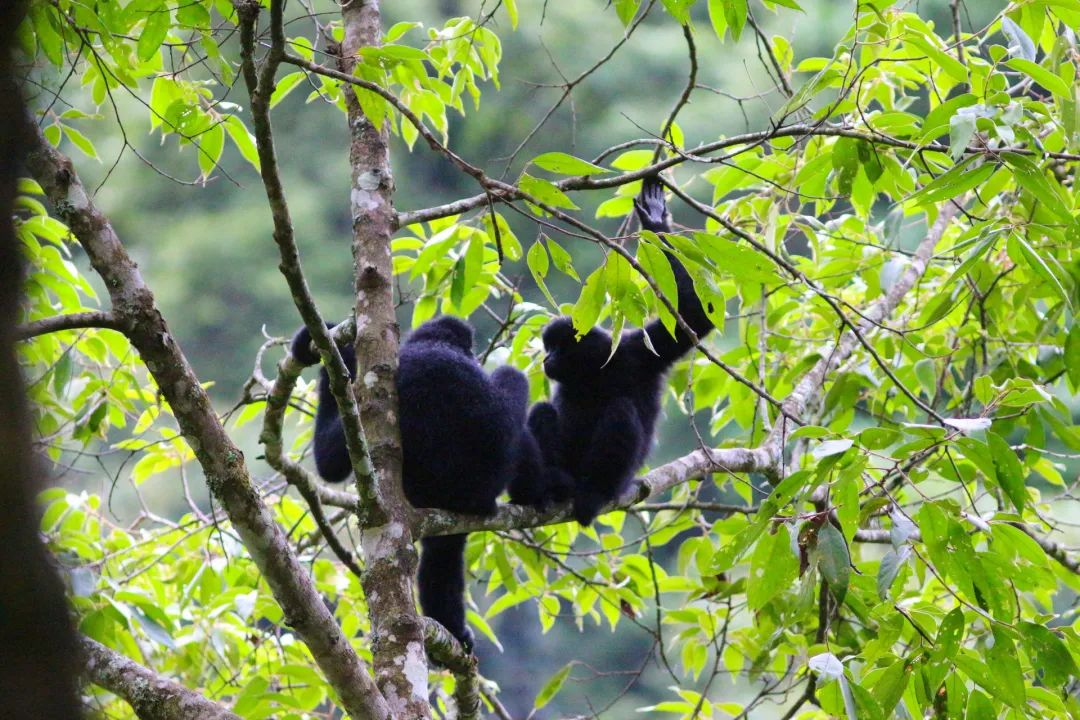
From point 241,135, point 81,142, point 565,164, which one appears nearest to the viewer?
point 565,164

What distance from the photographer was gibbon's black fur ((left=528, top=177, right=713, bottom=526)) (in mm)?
4715

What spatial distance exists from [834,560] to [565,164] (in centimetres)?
121

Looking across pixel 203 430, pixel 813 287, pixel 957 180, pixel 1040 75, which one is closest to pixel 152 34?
pixel 203 430

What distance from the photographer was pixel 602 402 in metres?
5.21

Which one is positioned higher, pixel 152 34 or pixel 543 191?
pixel 152 34

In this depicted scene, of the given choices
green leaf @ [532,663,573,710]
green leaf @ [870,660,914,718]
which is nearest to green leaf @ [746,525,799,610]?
green leaf @ [870,660,914,718]

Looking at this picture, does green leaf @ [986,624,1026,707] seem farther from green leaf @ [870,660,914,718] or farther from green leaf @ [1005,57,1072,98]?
green leaf @ [1005,57,1072,98]

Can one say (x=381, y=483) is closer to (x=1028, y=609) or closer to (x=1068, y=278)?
(x=1068, y=278)

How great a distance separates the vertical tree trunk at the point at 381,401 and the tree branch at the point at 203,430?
0.24 metres

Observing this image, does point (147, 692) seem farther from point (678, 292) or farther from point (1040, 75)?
point (1040, 75)

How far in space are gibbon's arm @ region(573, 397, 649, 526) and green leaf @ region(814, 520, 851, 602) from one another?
2.14 meters

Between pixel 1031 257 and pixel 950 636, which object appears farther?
pixel 1031 257

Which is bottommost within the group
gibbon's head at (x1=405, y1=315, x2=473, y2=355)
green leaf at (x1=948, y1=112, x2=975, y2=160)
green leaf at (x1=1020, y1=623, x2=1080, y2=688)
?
green leaf at (x1=1020, y1=623, x2=1080, y2=688)

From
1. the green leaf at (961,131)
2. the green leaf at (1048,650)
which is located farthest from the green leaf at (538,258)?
the green leaf at (1048,650)
